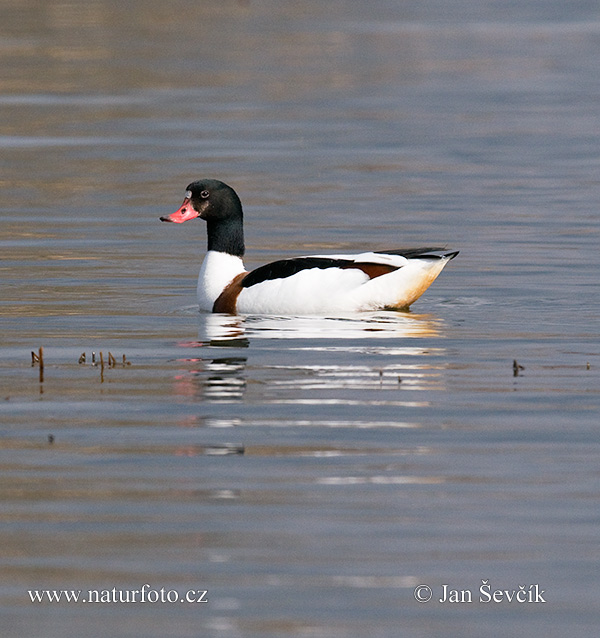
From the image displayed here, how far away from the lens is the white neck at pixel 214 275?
497 inches

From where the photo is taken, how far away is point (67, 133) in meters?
25.7

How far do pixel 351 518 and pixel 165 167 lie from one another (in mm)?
15404

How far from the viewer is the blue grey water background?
6.11 metres

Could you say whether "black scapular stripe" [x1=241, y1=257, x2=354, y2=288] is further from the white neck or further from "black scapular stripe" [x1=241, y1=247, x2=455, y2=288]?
the white neck

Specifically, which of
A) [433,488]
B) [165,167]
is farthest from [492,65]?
[433,488]

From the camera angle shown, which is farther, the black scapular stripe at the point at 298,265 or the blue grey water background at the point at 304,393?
the black scapular stripe at the point at 298,265

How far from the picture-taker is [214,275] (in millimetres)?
12797

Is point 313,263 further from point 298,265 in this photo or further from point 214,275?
point 214,275

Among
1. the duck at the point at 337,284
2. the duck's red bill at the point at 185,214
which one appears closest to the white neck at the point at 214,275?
the duck at the point at 337,284

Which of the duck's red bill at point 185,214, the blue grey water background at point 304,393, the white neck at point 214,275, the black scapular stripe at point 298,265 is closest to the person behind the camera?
the blue grey water background at point 304,393

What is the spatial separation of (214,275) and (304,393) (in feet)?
12.4

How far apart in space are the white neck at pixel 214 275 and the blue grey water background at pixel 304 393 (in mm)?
163

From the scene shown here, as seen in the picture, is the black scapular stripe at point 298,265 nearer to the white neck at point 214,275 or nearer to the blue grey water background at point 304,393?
the blue grey water background at point 304,393

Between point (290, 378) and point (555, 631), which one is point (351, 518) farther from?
point (290, 378)
